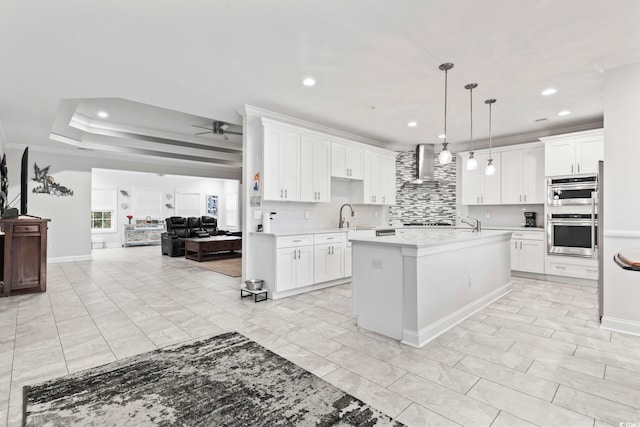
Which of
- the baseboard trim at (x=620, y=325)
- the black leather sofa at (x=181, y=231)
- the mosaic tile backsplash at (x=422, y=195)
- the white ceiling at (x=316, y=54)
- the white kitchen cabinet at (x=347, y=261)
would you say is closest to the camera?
the white ceiling at (x=316, y=54)

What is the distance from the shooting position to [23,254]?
15.6 ft

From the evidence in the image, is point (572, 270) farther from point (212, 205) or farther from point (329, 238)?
point (212, 205)

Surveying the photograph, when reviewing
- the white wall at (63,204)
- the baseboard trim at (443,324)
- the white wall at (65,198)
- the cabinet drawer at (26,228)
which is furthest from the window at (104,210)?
the baseboard trim at (443,324)

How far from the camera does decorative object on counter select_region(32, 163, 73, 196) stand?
730cm

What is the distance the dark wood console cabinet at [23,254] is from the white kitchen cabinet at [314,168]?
4.02m

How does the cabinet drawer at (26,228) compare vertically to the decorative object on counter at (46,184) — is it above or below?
below

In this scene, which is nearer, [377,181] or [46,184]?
[377,181]

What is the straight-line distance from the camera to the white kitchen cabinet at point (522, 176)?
19.3 ft

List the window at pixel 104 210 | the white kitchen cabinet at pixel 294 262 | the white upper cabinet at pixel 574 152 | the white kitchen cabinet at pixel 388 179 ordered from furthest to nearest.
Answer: the window at pixel 104 210 < the white kitchen cabinet at pixel 388 179 < the white upper cabinet at pixel 574 152 < the white kitchen cabinet at pixel 294 262

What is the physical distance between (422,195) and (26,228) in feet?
23.4

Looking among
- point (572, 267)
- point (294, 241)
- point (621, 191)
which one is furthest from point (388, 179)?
point (621, 191)

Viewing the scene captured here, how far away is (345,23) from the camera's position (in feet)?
8.54

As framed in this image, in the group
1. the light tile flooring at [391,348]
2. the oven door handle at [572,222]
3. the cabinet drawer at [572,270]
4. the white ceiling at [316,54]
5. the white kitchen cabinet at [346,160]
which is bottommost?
the light tile flooring at [391,348]

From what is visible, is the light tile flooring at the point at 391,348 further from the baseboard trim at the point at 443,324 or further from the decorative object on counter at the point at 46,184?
the decorative object on counter at the point at 46,184
